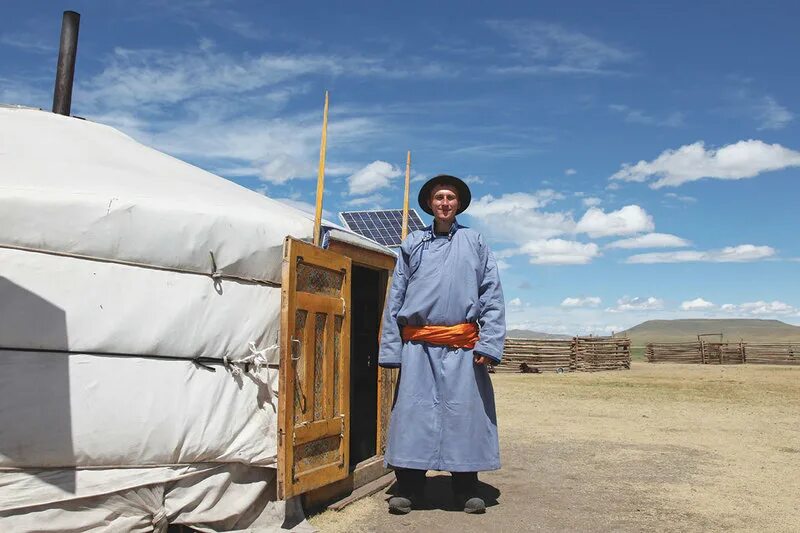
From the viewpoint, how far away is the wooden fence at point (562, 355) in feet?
68.1

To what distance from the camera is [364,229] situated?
605 cm

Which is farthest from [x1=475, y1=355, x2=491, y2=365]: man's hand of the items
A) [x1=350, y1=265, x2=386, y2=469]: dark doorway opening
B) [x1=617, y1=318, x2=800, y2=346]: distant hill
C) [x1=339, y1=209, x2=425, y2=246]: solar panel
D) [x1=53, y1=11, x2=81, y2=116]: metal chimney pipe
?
[x1=617, y1=318, x2=800, y2=346]: distant hill

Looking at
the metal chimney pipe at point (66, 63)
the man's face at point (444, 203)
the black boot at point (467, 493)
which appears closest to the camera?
the black boot at point (467, 493)

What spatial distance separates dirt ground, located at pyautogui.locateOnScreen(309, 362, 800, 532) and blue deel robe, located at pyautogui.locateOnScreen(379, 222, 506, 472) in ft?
1.24

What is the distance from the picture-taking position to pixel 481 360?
12.3 feet

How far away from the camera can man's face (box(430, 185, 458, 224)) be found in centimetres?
394

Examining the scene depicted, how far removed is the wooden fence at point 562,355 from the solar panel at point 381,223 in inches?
558

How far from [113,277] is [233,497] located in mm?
1254

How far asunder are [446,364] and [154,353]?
1520 millimetres

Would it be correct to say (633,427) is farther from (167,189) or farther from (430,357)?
(167,189)

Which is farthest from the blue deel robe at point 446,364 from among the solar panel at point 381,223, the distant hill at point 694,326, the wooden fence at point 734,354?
the distant hill at point 694,326

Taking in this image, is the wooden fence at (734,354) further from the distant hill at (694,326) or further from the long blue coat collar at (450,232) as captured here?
the distant hill at (694,326)

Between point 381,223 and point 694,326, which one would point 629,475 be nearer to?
point 381,223

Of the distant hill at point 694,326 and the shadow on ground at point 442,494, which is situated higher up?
the distant hill at point 694,326
